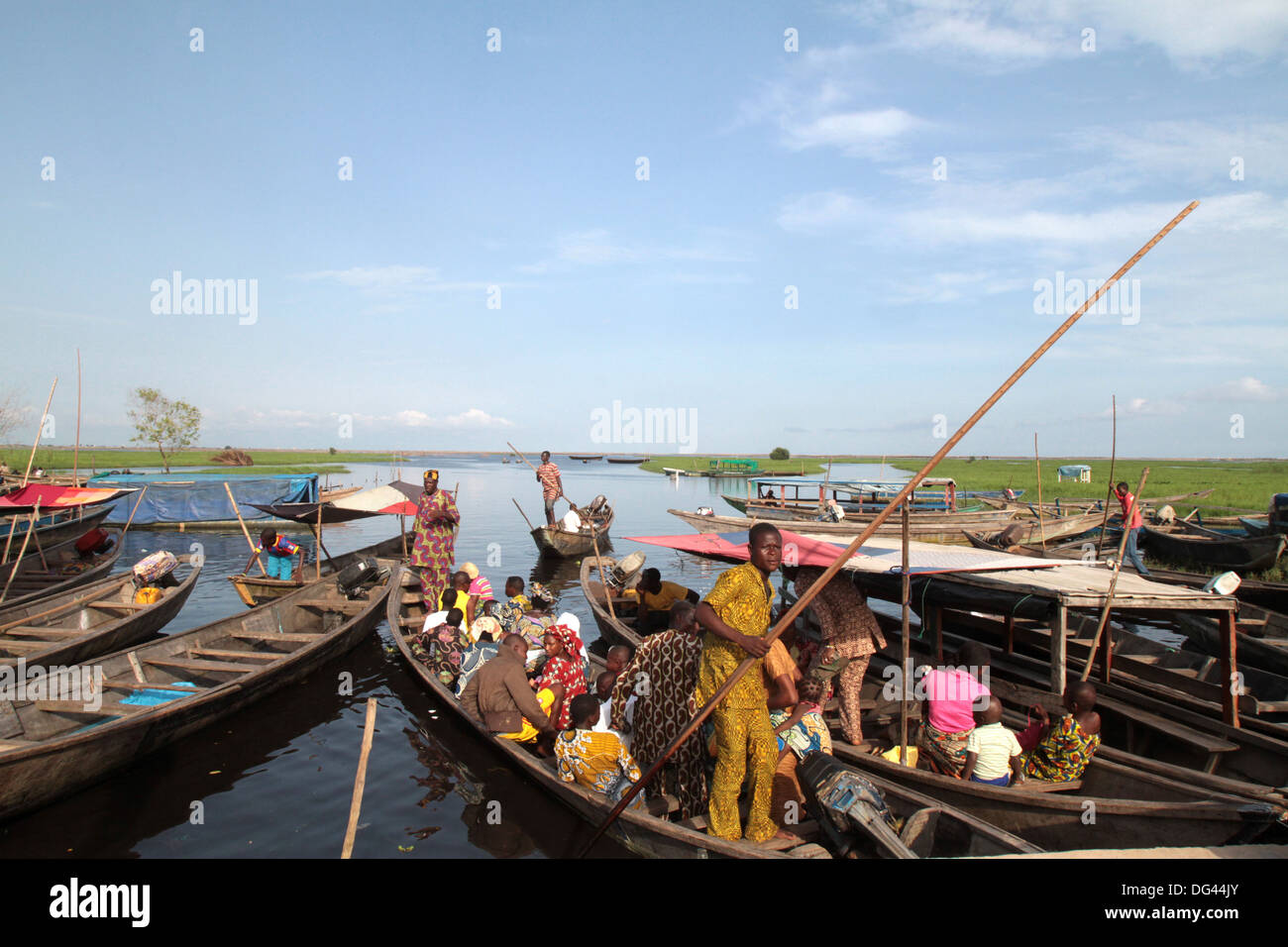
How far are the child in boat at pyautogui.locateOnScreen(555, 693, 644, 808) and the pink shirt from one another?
2.50m

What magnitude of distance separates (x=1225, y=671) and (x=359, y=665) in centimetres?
1096

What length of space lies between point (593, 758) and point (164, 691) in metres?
5.79

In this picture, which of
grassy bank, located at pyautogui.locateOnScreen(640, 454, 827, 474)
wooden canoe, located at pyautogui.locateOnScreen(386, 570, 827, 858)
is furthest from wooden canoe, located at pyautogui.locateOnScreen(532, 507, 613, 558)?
grassy bank, located at pyautogui.locateOnScreen(640, 454, 827, 474)

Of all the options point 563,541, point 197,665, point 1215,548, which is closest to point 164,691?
point 197,665

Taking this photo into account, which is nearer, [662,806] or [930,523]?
[662,806]

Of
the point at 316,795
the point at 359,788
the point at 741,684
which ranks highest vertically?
the point at 741,684

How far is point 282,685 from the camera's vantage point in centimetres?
877

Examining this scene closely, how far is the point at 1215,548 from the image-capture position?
16312 mm

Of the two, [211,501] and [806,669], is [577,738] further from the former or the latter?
[211,501]

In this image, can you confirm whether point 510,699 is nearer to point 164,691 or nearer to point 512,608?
point 512,608

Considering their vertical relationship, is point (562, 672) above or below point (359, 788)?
below

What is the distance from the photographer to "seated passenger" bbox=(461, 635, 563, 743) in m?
6.21

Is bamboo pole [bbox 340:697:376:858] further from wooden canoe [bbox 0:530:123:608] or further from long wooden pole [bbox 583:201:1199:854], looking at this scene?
wooden canoe [bbox 0:530:123:608]
